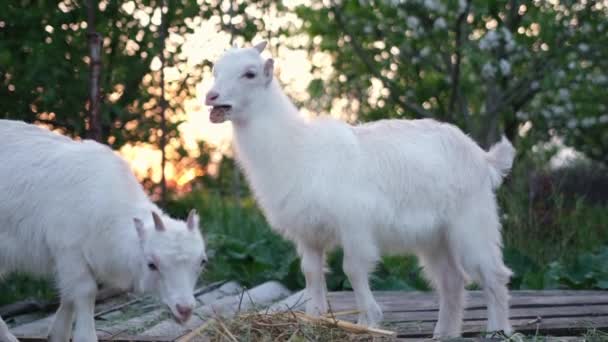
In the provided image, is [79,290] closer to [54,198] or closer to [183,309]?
[54,198]

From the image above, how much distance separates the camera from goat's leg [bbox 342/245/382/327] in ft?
15.9

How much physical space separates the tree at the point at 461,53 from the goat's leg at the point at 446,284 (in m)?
3.49

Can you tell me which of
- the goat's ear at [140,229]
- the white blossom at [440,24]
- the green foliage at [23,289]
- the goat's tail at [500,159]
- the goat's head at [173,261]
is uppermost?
the white blossom at [440,24]

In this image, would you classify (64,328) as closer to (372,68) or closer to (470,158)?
(470,158)

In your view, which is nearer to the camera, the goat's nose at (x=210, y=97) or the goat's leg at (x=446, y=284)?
the goat's nose at (x=210, y=97)

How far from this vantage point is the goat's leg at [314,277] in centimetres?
505

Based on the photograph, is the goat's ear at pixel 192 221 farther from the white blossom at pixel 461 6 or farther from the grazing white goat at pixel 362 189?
the white blossom at pixel 461 6

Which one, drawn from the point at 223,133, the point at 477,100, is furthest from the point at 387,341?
the point at 477,100

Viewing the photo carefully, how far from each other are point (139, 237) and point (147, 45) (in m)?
3.23

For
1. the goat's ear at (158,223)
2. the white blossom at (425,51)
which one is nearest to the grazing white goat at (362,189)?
the goat's ear at (158,223)

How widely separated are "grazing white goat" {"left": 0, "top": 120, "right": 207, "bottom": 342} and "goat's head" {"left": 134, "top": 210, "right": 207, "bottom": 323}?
0.16 feet

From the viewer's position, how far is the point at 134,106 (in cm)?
775

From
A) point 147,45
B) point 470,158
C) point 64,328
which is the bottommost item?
point 64,328

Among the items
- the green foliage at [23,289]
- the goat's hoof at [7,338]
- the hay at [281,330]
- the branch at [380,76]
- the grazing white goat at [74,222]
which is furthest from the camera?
the branch at [380,76]
